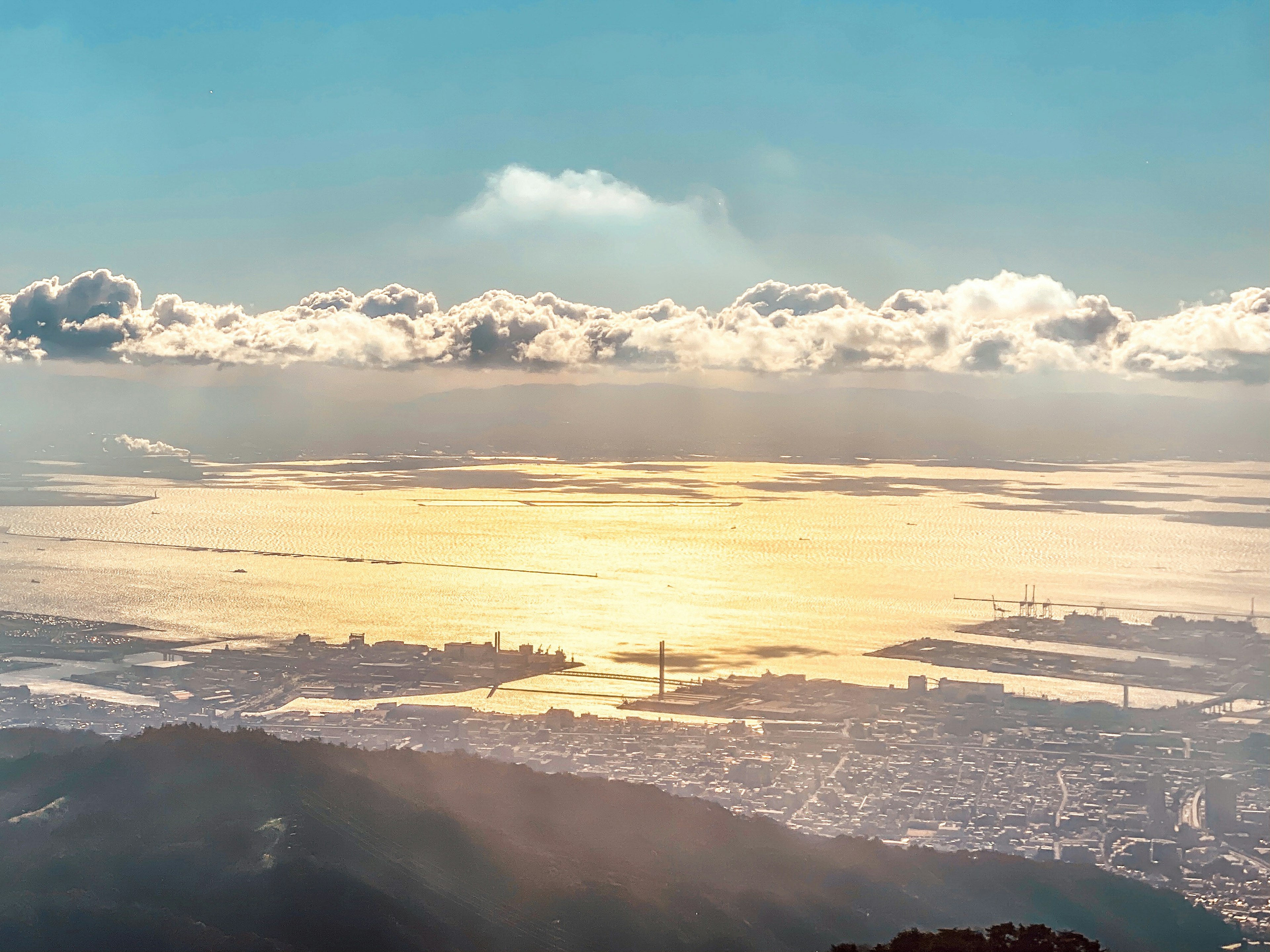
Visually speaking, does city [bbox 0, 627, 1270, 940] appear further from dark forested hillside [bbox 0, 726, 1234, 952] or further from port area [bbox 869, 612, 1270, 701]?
port area [bbox 869, 612, 1270, 701]

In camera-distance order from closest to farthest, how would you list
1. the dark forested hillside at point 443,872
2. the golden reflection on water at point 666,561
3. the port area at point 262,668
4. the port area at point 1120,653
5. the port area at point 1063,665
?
1. the dark forested hillside at point 443,872
2. the port area at point 262,668
3. the port area at point 1063,665
4. the port area at point 1120,653
5. the golden reflection on water at point 666,561

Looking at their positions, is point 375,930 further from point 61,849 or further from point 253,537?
point 253,537

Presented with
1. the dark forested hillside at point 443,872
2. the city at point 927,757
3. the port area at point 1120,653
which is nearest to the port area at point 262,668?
the city at point 927,757

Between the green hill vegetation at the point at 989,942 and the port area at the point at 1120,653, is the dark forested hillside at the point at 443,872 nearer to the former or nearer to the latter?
the green hill vegetation at the point at 989,942

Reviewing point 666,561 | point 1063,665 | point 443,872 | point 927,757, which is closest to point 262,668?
point 927,757

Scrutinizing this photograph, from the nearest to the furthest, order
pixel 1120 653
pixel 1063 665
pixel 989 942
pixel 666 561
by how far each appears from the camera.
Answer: pixel 989 942, pixel 1063 665, pixel 1120 653, pixel 666 561

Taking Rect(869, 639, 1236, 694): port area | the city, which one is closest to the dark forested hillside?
the city

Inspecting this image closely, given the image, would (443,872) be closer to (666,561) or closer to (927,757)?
(927,757)
